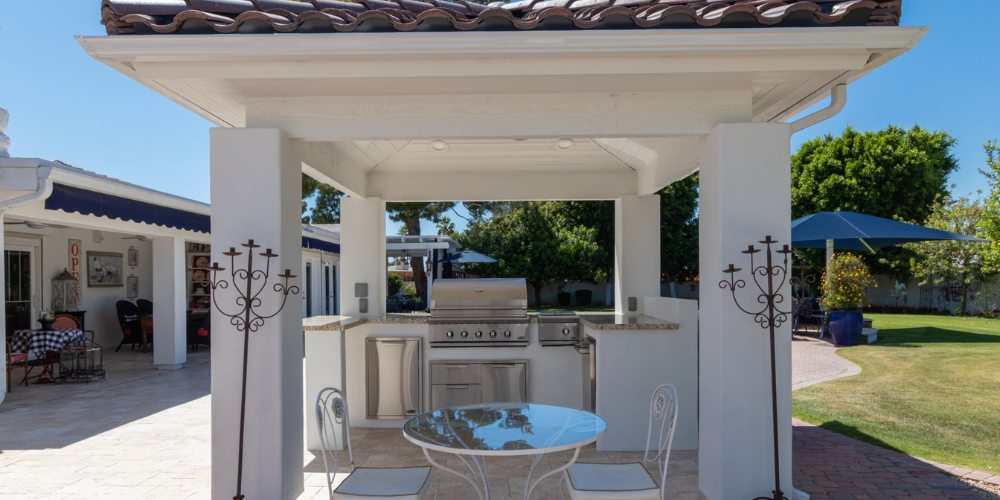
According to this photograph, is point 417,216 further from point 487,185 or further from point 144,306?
point 487,185

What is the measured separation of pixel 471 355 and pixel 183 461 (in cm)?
240

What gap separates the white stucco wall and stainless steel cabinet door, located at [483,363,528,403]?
881 cm

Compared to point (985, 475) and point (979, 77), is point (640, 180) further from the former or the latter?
point (979, 77)

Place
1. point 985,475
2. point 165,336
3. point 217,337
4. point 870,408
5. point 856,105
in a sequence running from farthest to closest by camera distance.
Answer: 1. point 856,105
2. point 165,336
3. point 870,408
4. point 985,475
5. point 217,337

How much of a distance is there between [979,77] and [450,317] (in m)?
29.1

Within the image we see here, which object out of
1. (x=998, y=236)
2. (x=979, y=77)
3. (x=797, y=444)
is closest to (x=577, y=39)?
(x=797, y=444)

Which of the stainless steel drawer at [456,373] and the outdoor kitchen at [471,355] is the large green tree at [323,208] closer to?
the outdoor kitchen at [471,355]

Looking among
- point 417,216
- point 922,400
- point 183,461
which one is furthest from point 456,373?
point 417,216

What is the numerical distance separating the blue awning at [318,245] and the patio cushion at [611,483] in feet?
35.7

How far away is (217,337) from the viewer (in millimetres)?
3441

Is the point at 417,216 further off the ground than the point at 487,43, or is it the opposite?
the point at 417,216

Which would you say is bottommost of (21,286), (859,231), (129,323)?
(129,323)

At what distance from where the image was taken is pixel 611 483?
109 inches

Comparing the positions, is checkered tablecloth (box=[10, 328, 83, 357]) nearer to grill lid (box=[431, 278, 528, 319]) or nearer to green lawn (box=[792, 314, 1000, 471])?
grill lid (box=[431, 278, 528, 319])
